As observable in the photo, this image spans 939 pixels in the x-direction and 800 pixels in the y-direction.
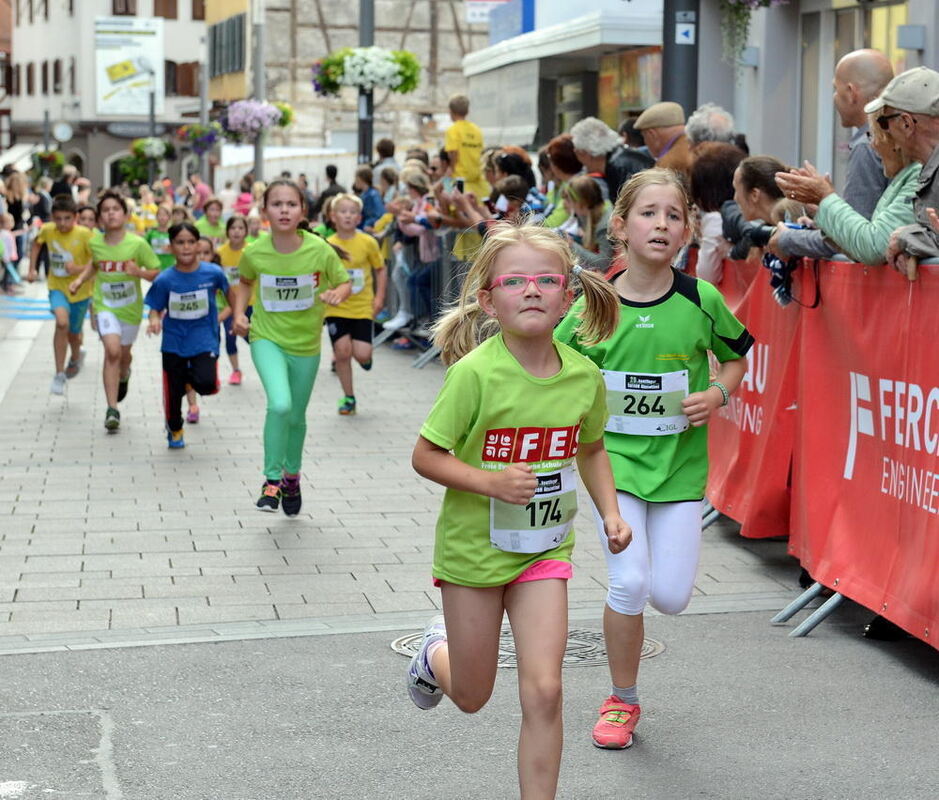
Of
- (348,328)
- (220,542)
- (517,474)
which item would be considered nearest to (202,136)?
(348,328)

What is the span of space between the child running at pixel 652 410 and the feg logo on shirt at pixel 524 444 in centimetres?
97

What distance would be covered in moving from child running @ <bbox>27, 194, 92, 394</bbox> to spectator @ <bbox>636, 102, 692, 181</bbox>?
634cm

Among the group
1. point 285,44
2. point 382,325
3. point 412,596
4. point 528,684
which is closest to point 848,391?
point 412,596

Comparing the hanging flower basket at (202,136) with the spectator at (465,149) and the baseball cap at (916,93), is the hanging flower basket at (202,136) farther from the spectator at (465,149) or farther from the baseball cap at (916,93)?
the baseball cap at (916,93)

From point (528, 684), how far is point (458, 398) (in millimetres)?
720

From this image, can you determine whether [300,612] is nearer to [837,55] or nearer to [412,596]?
[412,596]

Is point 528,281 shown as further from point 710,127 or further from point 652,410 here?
point 710,127

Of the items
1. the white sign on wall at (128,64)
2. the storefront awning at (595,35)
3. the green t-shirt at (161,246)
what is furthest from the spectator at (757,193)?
the white sign on wall at (128,64)

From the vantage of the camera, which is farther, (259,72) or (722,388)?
(259,72)

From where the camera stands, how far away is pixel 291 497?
9.34 meters

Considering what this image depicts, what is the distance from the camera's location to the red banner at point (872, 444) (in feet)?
19.8

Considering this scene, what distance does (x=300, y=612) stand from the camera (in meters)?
7.14

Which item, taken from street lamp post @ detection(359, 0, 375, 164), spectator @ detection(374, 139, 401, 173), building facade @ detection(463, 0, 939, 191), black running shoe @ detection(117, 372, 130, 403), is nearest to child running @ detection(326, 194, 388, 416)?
black running shoe @ detection(117, 372, 130, 403)

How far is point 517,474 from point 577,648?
243 centimetres
